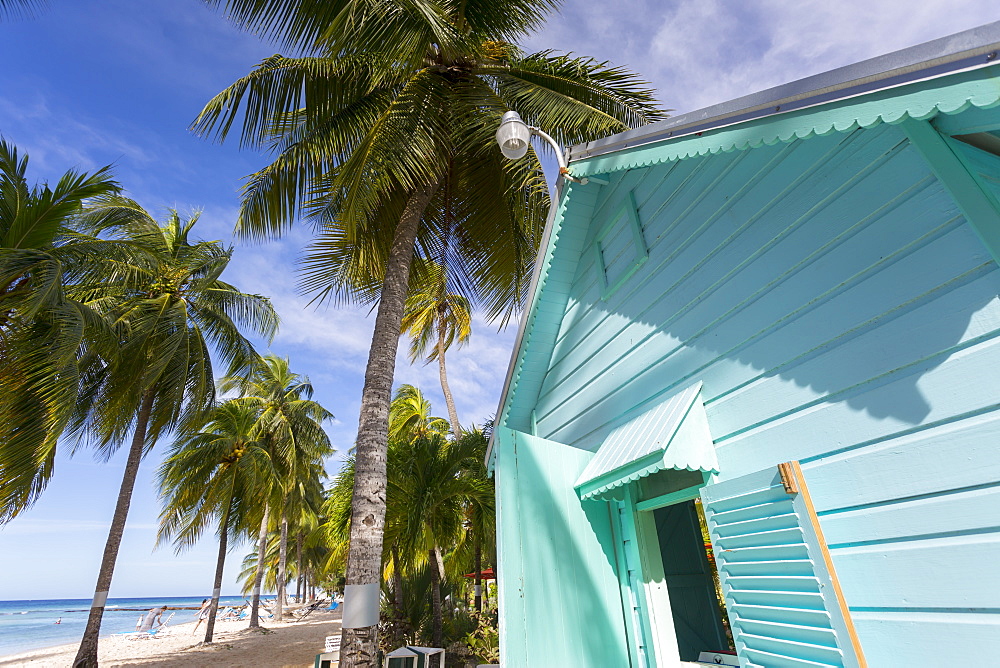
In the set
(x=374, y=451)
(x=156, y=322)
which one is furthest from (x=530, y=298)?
(x=156, y=322)

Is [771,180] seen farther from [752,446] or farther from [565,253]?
[565,253]

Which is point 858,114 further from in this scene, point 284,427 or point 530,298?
point 284,427

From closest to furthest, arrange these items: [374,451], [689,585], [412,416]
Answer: [689,585], [374,451], [412,416]

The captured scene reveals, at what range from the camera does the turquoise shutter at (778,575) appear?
2.01 metres

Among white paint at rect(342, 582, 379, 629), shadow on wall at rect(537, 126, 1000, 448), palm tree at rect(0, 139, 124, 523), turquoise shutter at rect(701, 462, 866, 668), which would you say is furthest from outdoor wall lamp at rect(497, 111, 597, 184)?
palm tree at rect(0, 139, 124, 523)

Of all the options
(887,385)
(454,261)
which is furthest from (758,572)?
(454,261)

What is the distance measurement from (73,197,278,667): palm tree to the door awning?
39.0ft

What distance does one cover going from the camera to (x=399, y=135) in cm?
761

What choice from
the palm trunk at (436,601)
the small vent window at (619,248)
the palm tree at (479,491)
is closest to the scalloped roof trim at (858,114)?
the small vent window at (619,248)

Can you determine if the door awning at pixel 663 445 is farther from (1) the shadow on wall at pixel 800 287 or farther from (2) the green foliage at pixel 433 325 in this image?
(2) the green foliage at pixel 433 325

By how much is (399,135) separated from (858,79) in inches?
267

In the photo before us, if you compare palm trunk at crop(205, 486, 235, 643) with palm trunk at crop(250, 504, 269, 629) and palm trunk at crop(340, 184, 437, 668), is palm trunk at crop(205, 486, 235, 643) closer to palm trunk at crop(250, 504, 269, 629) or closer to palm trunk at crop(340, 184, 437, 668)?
palm trunk at crop(250, 504, 269, 629)

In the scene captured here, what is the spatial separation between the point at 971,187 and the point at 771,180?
985 millimetres

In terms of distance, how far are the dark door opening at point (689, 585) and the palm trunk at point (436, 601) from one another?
756cm
